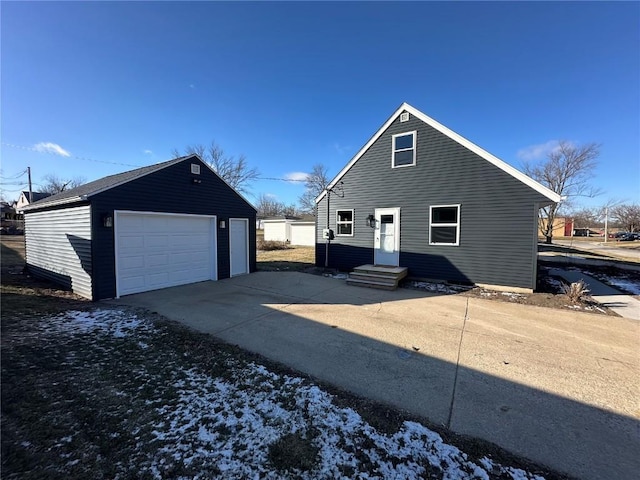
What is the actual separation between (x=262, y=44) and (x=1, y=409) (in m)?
11.0

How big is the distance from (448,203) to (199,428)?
353 inches

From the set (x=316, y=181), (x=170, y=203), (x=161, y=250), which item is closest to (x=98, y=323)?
(x=161, y=250)

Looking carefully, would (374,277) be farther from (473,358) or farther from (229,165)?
(229,165)

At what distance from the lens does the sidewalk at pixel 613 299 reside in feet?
19.5

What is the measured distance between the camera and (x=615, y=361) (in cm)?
370

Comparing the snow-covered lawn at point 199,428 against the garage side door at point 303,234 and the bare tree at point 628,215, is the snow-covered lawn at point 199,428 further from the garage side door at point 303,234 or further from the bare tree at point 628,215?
the bare tree at point 628,215

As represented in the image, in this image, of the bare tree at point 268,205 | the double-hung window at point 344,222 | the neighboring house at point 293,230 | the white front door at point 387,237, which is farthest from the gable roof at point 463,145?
the bare tree at point 268,205

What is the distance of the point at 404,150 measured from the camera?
378 inches

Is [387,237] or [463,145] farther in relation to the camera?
[387,237]

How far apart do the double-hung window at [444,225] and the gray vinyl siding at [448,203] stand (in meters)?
0.15

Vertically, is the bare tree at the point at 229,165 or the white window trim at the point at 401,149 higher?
the bare tree at the point at 229,165

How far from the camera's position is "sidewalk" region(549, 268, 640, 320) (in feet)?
19.5

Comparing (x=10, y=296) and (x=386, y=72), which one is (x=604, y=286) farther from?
(x=10, y=296)

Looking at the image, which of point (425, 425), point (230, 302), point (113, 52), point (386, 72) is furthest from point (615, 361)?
point (113, 52)
